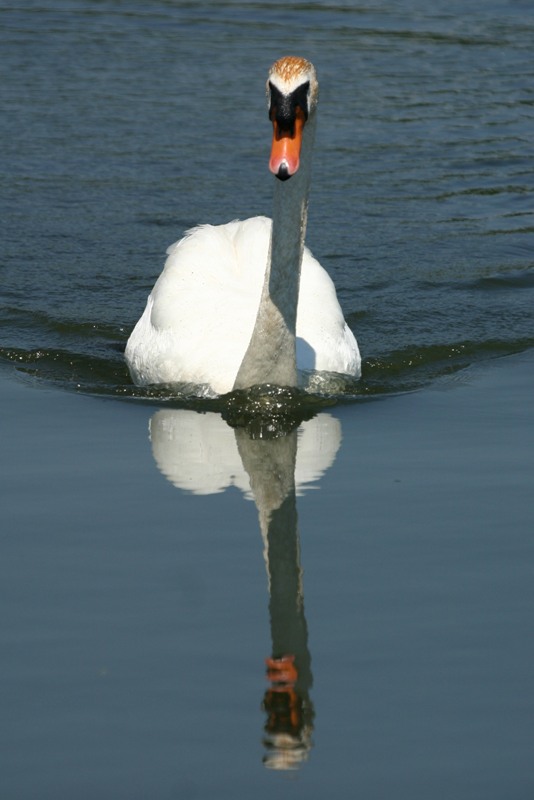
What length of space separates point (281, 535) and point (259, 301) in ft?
10.00

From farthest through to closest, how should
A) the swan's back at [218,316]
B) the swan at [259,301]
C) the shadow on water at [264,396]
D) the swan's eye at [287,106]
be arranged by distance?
the swan's back at [218,316]
the shadow on water at [264,396]
the swan at [259,301]
the swan's eye at [287,106]

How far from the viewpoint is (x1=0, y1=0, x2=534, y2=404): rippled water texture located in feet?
38.8

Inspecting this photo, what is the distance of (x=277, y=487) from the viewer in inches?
320

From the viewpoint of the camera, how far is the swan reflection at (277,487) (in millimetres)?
5484

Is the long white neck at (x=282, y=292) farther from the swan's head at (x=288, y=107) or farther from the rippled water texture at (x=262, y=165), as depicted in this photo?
the rippled water texture at (x=262, y=165)

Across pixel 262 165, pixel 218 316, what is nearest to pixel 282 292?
pixel 218 316

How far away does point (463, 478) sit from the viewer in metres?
8.14

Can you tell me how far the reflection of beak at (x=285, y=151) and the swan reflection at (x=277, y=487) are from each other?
5.66 feet

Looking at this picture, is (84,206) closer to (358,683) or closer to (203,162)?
(203,162)

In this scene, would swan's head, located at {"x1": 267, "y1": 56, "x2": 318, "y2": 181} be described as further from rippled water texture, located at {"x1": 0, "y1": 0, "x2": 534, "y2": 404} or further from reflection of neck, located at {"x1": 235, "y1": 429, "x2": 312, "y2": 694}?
rippled water texture, located at {"x1": 0, "y1": 0, "x2": 534, "y2": 404}

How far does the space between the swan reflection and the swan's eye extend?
1.92 metres

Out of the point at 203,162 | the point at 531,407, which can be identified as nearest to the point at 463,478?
the point at 531,407

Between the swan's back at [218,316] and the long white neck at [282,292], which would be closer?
the long white neck at [282,292]

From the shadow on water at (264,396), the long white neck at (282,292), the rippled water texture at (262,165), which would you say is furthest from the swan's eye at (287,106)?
the rippled water texture at (262,165)
